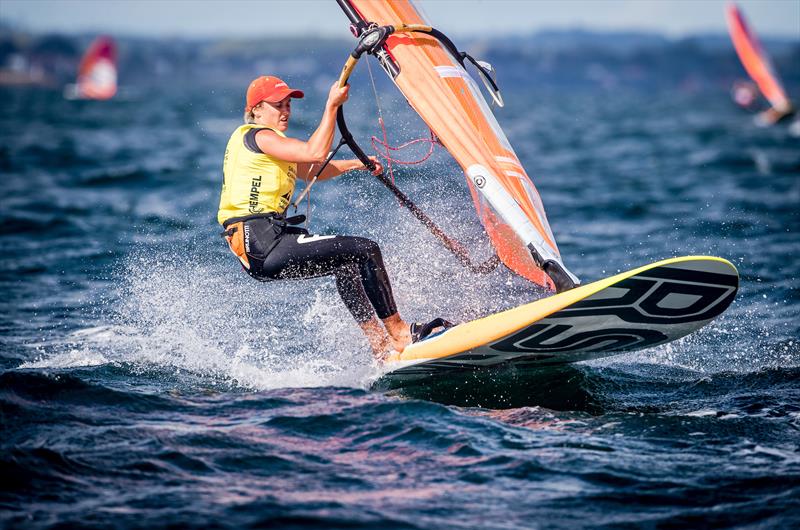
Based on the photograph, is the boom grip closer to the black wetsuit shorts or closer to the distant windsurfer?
the distant windsurfer

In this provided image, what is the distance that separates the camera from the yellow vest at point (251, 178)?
6.71 metres

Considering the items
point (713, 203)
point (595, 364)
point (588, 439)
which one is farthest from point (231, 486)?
point (713, 203)

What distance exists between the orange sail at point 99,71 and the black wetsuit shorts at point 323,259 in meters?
64.3

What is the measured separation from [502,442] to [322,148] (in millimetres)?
2188

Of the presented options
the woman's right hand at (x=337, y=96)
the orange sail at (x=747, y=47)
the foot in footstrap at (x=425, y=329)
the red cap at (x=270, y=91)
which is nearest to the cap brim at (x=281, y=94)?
the red cap at (x=270, y=91)

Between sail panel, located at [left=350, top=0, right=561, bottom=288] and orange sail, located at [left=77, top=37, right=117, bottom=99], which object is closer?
sail panel, located at [left=350, top=0, right=561, bottom=288]

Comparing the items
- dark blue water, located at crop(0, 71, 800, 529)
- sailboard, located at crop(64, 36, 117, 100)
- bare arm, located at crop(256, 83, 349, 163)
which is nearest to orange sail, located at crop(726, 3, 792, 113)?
dark blue water, located at crop(0, 71, 800, 529)

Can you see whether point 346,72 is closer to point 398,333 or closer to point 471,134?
point 471,134

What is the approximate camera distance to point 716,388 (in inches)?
281

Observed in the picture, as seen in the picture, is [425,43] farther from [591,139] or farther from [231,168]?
[591,139]

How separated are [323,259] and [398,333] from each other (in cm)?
79

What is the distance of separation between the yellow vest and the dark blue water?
4.15 feet

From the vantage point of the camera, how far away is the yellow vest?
6.71 meters

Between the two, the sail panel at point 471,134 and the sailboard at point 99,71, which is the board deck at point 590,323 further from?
the sailboard at point 99,71
